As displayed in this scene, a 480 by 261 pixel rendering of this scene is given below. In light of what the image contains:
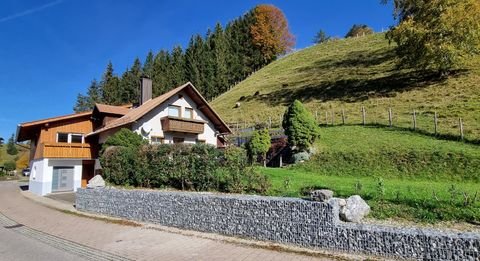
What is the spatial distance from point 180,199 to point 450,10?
2913cm

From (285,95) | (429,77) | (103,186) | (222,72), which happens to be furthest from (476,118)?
(222,72)

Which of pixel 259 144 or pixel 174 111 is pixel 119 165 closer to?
pixel 259 144

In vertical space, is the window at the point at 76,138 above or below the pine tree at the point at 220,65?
below

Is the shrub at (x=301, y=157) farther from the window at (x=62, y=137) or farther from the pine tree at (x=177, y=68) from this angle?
the pine tree at (x=177, y=68)

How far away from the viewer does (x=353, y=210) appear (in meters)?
8.67

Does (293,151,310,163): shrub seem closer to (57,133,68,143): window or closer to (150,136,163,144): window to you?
(150,136,163,144): window

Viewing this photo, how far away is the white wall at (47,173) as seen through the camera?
25.7m

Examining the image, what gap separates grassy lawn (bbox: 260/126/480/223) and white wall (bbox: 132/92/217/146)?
10110mm

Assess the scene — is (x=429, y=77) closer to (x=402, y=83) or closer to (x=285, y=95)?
(x=402, y=83)

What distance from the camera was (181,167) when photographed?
13688 millimetres

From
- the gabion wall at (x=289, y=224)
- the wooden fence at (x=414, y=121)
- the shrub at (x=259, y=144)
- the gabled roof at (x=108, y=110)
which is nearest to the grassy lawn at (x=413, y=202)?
the gabion wall at (x=289, y=224)

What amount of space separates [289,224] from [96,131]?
2155 cm

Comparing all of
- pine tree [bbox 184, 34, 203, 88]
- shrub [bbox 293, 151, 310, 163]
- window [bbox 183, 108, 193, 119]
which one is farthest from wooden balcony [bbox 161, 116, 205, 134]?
pine tree [bbox 184, 34, 203, 88]

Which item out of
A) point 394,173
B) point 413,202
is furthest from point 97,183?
point 394,173
